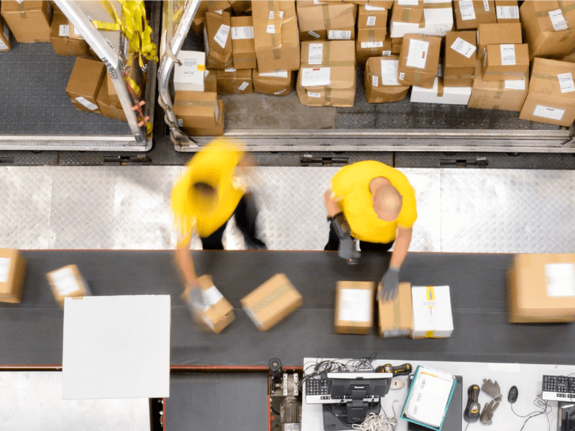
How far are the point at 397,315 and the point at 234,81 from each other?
251 cm

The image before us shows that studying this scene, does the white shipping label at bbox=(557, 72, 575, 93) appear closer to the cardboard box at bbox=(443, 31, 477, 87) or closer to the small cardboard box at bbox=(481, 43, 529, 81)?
the small cardboard box at bbox=(481, 43, 529, 81)

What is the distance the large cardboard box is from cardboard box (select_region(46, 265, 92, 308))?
3.79 m

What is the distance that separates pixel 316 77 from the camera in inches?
167

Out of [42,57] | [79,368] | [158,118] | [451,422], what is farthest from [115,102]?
[451,422]

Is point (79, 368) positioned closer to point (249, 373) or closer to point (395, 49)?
point (249, 373)

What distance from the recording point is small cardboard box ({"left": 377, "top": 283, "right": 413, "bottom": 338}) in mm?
3059

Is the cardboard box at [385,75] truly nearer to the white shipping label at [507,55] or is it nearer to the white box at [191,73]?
the white shipping label at [507,55]

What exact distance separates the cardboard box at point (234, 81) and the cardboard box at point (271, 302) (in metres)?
1.98

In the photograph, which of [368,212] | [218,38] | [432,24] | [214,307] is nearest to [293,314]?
[214,307]

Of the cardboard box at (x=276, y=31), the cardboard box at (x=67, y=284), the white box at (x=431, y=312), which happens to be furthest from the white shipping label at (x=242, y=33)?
the white box at (x=431, y=312)

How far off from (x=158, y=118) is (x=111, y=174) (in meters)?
0.67

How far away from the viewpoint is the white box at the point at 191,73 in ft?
13.5

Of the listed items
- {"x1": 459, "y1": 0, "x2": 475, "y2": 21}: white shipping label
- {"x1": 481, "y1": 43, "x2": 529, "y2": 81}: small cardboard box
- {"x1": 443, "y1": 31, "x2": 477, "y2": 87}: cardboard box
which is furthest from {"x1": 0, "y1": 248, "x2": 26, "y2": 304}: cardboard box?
{"x1": 459, "y1": 0, "x2": 475, "y2": 21}: white shipping label

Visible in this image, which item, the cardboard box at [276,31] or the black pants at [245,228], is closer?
the black pants at [245,228]
